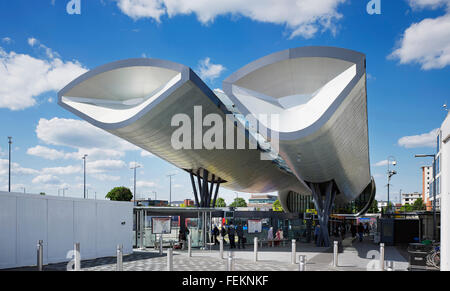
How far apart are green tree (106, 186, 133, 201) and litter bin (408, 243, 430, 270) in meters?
75.6

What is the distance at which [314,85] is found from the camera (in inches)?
763

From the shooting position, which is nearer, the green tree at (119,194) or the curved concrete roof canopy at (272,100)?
the curved concrete roof canopy at (272,100)

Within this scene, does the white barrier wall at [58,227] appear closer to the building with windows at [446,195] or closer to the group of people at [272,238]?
the group of people at [272,238]

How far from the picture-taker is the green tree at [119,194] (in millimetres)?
83312

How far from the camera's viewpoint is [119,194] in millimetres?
83750

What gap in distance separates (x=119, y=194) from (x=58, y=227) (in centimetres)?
7025

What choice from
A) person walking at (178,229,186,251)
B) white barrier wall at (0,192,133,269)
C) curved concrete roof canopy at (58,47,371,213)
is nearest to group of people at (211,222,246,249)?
person walking at (178,229,186,251)

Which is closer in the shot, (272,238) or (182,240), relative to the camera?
(182,240)

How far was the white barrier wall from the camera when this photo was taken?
44.0ft

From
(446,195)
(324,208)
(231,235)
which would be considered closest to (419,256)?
(446,195)

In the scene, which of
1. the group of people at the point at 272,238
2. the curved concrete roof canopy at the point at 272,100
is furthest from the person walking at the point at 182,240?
the curved concrete roof canopy at the point at 272,100

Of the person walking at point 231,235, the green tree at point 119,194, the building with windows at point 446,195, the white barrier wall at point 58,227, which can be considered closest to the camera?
the building with windows at point 446,195

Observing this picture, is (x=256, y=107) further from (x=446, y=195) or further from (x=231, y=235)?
(x=446, y=195)

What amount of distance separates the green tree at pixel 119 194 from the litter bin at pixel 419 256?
75.6m
